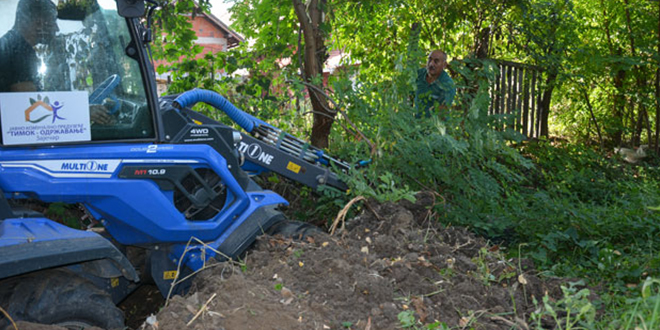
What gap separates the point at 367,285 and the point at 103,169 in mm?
1738

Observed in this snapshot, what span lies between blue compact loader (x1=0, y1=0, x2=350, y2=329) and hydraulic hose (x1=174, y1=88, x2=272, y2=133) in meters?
0.01

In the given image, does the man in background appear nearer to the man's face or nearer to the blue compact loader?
the man's face

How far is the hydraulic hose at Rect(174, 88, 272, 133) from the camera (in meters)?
4.43

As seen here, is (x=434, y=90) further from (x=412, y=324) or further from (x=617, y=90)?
(x=617, y=90)

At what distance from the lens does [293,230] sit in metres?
4.43

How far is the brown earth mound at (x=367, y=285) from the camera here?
9.87 ft

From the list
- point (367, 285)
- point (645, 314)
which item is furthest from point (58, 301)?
point (645, 314)

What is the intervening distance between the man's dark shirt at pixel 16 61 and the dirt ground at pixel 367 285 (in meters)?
1.40

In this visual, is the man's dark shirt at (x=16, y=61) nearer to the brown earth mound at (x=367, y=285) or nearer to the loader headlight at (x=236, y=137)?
the loader headlight at (x=236, y=137)

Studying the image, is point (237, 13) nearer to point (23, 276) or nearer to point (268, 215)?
point (268, 215)

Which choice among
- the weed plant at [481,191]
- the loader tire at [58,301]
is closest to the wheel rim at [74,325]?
the loader tire at [58,301]

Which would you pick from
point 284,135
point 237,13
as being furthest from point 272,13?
point 284,135

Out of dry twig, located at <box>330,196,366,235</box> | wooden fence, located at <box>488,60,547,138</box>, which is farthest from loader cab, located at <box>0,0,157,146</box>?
wooden fence, located at <box>488,60,547,138</box>

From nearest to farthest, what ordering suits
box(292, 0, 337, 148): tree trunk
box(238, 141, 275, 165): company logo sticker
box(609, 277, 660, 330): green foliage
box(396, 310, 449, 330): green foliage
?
box(609, 277, 660, 330): green foliage
box(396, 310, 449, 330): green foliage
box(238, 141, 275, 165): company logo sticker
box(292, 0, 337, 148): tree trunk
